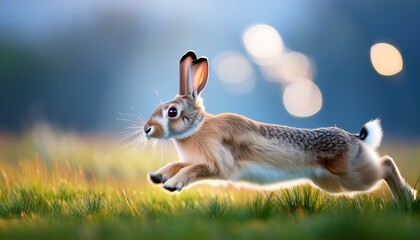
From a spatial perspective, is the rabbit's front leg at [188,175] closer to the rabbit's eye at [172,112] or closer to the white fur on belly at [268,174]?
the white fur on belly at [268,174]

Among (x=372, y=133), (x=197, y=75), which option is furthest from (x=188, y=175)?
(x=372, y=133)

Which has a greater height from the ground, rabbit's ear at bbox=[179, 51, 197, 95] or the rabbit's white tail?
rabbit's ear at bbox=[179, 51, 197, 95]

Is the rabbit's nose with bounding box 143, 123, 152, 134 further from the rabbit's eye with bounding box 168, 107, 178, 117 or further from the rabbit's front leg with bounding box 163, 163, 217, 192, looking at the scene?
the rabbit's front leg with bounding box 163, 163, 217, 192

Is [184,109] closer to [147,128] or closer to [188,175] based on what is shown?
[147,128]

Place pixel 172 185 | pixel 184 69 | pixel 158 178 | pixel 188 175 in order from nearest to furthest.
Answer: pixel 172 185
pixel 188 175
pixel 158 178
pixel 184 69

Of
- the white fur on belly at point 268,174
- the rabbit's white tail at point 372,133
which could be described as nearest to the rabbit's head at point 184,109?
the white fur on belly at point 268,174

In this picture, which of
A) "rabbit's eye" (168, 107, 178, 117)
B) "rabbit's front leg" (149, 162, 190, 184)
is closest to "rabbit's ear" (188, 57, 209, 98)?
"rabbit's eye" (168, 107, 178, 117)

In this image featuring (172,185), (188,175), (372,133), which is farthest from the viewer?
(372,133)

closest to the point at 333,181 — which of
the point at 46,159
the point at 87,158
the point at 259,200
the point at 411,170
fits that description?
the point at 259,200
